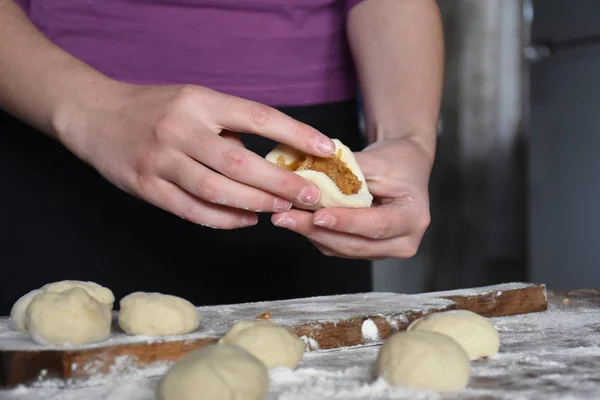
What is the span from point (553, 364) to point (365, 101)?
0.93m

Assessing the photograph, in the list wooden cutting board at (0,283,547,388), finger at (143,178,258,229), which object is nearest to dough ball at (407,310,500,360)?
wooden cutting board at (0,283,547,388)

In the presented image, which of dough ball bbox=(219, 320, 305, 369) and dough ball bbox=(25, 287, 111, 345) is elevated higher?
dough ball bbox=(25, 287, 111, 345)

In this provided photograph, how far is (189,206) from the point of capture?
1318mm

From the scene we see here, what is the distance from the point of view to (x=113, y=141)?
128 centimetres

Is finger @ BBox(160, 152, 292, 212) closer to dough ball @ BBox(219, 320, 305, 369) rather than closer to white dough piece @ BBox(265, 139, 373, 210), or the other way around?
white dough piece @ BBox(265, 139, 373, 210)

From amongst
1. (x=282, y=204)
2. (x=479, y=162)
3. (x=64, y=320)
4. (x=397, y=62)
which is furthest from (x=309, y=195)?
(x=479, y=162)

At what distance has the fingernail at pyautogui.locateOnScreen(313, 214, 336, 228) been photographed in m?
1.34

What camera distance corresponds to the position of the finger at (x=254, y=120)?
3.90 feet

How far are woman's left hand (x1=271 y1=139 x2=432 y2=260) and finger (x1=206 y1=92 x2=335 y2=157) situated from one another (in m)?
0.18

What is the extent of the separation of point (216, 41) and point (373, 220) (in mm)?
613

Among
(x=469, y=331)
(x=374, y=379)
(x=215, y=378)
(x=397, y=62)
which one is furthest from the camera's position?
(x=397, y=62)

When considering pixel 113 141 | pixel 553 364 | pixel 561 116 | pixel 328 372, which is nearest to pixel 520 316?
pixel 553 364

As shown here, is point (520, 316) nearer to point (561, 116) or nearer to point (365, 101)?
point (365, 101)

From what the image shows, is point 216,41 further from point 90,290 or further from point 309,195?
point 90,290
